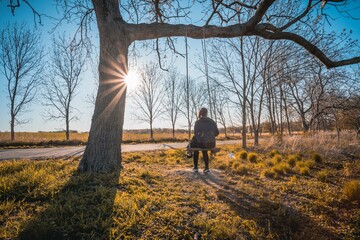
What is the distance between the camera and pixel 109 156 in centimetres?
428

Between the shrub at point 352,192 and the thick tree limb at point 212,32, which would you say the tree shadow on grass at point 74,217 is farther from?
the shrub at point 352,192

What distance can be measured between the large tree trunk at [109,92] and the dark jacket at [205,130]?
2317 millimetres

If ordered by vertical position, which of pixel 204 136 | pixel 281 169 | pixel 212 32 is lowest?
pixel 281 169

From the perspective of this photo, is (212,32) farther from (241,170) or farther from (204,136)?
(241,170)

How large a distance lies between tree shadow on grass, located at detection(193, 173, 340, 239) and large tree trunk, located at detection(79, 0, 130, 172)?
9.02ft

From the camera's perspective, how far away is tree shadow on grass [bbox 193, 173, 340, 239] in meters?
2.31

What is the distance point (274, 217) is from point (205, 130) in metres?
3.00

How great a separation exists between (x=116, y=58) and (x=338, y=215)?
546 centimetres

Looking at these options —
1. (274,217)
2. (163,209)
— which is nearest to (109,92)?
(163,209)

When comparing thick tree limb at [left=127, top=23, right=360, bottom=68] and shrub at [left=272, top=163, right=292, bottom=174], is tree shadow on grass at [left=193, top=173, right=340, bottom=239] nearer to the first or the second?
shrub at [left=272, top=163, right=292, bottom=174]

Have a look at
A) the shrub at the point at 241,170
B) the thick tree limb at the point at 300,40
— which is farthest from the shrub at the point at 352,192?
the thick tree limb at the point at 300,40

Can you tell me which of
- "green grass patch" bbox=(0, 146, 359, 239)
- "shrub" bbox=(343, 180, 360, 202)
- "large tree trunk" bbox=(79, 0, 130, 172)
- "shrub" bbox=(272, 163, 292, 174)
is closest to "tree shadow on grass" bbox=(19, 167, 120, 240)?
"green grass patch" bbox=(0, 146, 359, 239)

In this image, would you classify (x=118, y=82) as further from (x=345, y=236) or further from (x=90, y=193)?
(x=345, y=236)

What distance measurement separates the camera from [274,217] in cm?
275
